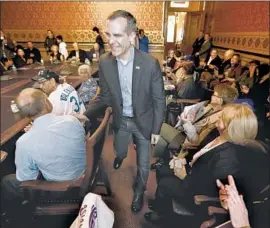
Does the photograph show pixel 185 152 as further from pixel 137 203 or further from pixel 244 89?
pixel 244 89

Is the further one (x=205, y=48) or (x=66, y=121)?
(x=205, y=48)

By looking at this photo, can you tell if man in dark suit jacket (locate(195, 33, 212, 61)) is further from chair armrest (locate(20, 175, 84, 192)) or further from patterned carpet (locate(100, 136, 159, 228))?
chair armrest (locate(20, 175, 84, 192))

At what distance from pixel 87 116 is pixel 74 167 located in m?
0.38

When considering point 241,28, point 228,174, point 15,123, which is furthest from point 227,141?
point 241,28

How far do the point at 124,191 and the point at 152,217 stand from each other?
0.25 metres

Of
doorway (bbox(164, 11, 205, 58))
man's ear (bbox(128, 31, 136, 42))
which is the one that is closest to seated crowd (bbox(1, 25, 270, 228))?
man's ear (bbox(128, 31, 136, 42))

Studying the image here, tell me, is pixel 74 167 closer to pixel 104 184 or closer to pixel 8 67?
pixel 104 184

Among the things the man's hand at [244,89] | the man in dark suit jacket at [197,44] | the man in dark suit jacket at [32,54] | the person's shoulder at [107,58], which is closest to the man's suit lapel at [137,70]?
the person's shoulder at [107,58]

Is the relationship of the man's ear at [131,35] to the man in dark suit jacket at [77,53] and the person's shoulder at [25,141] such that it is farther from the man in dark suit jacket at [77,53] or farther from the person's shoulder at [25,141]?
the man in dark suit jacket at [77,53]

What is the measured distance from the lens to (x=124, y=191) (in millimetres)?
1293

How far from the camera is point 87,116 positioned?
1.21m

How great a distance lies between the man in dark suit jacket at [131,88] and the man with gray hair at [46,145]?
0.27 m

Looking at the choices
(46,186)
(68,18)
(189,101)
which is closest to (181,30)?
(189,101)

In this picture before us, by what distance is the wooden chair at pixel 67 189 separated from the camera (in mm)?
746
